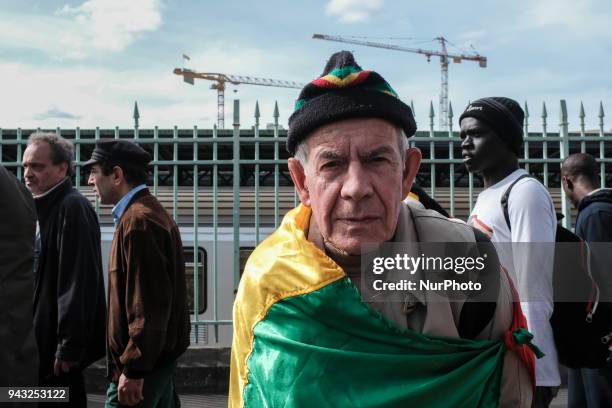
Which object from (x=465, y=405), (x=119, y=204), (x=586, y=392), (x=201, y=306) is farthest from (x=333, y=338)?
(x=201, y=306)

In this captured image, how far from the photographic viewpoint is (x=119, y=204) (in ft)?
10.2

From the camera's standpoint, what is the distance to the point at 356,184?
1.26 m

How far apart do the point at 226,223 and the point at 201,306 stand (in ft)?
4.28

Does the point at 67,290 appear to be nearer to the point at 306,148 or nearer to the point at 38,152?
the point at 38,152

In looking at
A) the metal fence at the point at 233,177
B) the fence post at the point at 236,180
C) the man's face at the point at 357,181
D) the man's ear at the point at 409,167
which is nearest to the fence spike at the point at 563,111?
the metal fence at the point at 233,177

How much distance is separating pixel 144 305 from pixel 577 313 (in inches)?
74.4

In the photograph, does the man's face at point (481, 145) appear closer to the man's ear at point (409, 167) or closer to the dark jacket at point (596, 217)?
the dark jacket at point (596, 217)

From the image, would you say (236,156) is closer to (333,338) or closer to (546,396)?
(546,396)

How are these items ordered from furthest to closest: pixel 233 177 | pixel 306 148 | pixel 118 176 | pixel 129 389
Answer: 1. pixel 233 177
2. pixel 118 176
3. pixel 129 389
4. pixel 306 148

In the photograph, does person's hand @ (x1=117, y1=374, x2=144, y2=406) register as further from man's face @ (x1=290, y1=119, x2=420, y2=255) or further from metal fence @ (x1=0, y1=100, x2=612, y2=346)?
metal fence @ (x1=0, y1=100, x2=612, y2=346)

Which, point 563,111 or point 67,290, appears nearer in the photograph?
point 67,290

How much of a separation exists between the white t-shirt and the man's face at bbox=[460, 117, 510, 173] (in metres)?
0.17

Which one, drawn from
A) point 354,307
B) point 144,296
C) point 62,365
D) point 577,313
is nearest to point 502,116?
point 577,313

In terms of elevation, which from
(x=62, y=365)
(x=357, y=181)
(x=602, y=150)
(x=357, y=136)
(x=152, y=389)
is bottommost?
(x=152, y=389)
